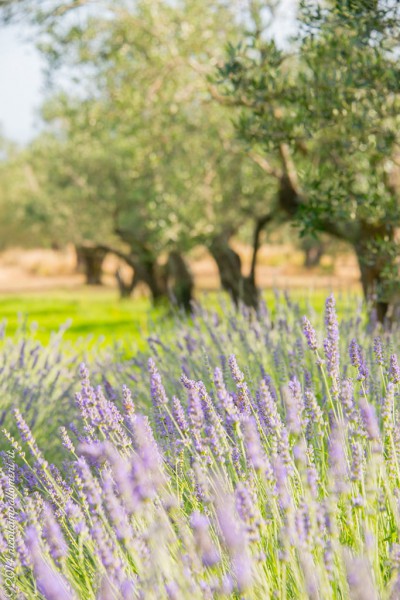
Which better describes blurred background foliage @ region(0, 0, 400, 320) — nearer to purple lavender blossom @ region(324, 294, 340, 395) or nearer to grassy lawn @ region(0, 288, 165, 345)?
grassy lawn @ region(0, 288, 165, 345)

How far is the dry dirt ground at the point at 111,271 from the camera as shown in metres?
35.7

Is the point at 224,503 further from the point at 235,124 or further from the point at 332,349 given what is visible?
the point at 235,124

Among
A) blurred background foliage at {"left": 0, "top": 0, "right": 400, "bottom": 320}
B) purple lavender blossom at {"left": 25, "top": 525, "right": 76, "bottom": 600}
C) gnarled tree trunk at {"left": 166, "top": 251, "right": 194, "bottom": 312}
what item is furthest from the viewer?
gnarled tree trunk at {"left": 166, "top": 251, "right": 194, "bottom": 312}

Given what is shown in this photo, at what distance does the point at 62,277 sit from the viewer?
160ft

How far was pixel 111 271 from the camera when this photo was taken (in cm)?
5209

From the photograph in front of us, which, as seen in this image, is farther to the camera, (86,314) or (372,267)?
(86,314)

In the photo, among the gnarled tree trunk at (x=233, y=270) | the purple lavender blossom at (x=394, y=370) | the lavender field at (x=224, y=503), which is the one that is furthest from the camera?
the gnarled tree trunk at (x=233, y=270)

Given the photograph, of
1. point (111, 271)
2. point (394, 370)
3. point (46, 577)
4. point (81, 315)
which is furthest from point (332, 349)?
point (111, 271)

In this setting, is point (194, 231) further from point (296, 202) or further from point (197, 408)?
point (197, 408)

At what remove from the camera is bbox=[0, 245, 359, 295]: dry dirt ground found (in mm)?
35747

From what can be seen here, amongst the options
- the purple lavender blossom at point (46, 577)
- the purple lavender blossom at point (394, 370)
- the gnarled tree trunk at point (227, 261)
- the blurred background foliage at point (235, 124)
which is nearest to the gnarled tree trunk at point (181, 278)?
the blurred background foliage at point (235, 124)

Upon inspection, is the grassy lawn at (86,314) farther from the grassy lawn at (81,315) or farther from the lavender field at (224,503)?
the lavender field at (224,503)

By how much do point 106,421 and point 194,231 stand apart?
9.54 meters

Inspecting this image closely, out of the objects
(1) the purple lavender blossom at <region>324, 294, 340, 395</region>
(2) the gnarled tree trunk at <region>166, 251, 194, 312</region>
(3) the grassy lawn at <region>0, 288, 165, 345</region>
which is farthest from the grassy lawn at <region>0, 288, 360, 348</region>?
(1) the purple lavender blossom at <region>324, 294, 340, 395</region>
